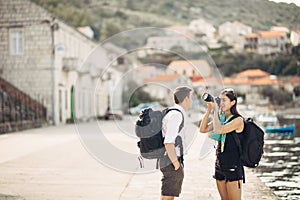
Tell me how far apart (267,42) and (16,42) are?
65389 millimetres

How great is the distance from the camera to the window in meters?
36.4

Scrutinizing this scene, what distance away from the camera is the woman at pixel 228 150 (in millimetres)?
6023

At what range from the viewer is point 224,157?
6.08 metres

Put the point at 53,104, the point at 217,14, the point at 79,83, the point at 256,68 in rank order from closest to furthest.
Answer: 1. the point at 53,104
2. the point at 79,83
3. the point at 256,68
4. the point at 217,14

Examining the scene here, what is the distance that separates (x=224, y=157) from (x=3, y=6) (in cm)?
3315

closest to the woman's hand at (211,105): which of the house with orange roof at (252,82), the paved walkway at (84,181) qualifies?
the paved walkway at (84,181)

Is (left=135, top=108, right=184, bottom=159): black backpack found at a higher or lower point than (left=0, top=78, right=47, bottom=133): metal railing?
higher

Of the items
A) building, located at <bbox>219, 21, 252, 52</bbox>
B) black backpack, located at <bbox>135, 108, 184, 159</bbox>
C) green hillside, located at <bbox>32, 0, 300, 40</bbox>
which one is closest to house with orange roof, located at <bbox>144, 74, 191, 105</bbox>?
black backpack, located at <bbox>135, 108, 184, 159</bbox>

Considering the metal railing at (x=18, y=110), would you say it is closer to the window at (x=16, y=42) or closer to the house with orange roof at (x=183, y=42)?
the window at (x=16, y=42)

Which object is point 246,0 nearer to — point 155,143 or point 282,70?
point 282,70

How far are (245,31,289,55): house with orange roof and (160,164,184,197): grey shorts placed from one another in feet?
234

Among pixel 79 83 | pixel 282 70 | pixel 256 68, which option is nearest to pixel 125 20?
pixel 256 68

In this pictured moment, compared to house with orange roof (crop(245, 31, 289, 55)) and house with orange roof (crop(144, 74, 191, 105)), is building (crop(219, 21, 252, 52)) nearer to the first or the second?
house with orange roof (crop(245, 31, 289, 55))

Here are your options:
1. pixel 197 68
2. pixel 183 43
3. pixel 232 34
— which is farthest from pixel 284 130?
pixel 232 34
